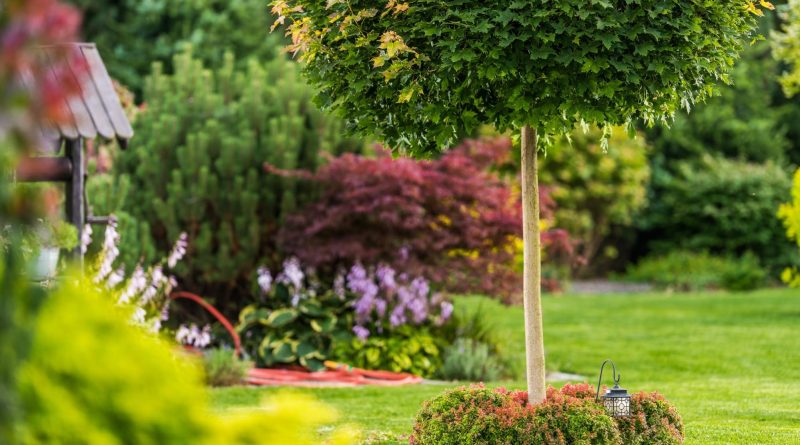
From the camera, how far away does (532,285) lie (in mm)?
5527

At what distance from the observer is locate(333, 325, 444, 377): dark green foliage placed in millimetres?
10305

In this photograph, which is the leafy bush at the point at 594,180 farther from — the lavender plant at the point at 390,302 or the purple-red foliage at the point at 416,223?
the lavender plant at the point at 390,302

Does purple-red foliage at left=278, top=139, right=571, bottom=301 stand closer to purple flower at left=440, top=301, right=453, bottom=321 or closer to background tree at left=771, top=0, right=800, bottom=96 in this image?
purple flower at left=440, top=301, right=453, bottom=321

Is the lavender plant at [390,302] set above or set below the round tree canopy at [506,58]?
below

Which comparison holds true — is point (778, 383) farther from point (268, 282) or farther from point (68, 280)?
point (68, 280)

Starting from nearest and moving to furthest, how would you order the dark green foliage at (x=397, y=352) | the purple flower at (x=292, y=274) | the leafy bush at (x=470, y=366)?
the leafy bush at (x=470, y=366) < the dark green foliage at (x=397, y=352) < the purple flower at (x=292, y=274)

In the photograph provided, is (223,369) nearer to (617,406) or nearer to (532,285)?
(532,285)

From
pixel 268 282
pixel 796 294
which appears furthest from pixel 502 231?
pixel 796 294

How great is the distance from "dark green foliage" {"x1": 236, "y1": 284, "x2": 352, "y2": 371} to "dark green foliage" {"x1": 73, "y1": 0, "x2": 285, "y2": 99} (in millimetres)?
10755

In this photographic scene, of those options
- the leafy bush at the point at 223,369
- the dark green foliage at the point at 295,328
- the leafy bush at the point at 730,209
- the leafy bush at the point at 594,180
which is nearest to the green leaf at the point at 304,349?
the dark green foliage at the point at 295,328

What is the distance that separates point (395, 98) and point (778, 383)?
5.70 metres

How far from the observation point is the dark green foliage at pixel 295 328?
1045 cm

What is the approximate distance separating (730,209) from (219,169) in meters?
13.4

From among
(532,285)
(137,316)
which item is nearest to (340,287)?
(137,316)
